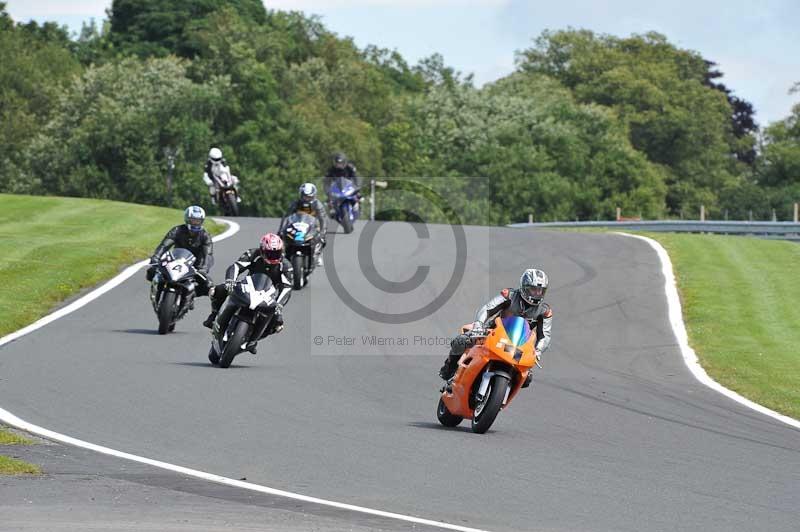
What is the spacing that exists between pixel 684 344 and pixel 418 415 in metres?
7.42

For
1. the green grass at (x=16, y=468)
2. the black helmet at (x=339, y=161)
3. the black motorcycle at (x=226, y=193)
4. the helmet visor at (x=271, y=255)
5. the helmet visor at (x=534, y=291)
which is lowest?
the green grass at (x=16, y=468)

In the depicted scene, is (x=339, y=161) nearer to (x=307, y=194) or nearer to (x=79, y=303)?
(x=307, y=194)

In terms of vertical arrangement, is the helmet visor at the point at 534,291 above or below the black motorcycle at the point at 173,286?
above

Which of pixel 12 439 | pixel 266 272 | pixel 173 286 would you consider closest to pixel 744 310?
pixel 266 272

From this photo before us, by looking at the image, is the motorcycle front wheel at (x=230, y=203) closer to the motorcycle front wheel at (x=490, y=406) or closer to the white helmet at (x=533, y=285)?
the white helmet at (x=533, y=285)

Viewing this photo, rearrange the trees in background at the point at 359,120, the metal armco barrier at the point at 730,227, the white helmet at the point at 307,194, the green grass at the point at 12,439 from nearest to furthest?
the green grass at the point at 12,439, the white helmet at the point at 307,194, the metal armco barrier at the point at 730,227, the trees in background at the point at 359,120

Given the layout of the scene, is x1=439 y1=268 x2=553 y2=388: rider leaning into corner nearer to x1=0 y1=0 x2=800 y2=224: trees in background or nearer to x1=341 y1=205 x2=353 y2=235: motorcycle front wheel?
x1=341 y1=205 x2=353 y2=235: motorcycle front wheel

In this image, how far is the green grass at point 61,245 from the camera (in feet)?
77.0

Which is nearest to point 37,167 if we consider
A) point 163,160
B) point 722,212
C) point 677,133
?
point 163,160

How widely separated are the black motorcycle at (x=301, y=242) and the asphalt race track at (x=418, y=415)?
2.50 ft

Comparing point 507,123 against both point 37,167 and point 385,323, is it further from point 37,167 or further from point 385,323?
point 385,323

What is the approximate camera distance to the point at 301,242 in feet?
80.6

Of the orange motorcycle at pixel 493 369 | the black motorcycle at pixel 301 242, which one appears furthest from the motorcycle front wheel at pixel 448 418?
the black motorcycle at pixel 301 242

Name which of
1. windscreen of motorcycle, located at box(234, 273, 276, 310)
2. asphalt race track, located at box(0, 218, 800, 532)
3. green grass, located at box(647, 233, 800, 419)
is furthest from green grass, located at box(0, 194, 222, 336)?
green grass, located at box(647, 233, 800, 419)
